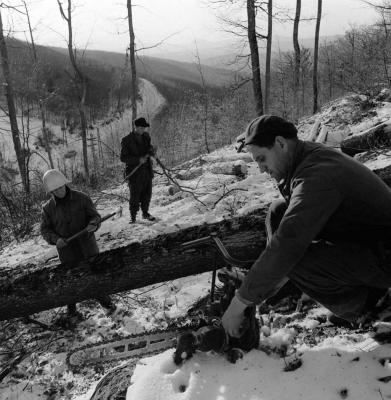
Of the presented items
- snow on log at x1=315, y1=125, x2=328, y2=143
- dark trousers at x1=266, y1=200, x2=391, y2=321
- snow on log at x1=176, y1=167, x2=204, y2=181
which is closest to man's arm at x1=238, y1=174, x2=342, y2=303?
dark trousers at x1=266, y1=200, x2=391, y2=321

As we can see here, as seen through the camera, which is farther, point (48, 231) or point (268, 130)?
point (48, 231)

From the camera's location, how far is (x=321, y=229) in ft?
6.98

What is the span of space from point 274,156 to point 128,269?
2.07 metres

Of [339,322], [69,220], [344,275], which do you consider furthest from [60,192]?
[344,275]

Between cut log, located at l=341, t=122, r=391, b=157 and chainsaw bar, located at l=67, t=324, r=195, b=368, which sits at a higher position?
cut log, located at l=341, t=122, r=391, b=157

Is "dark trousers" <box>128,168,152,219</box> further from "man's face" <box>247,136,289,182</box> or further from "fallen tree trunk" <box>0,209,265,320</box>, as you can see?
"man's face" <box>247,136,289,182</box>

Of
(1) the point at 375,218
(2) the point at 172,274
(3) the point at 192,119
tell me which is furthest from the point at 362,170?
(3) the point at 192,119

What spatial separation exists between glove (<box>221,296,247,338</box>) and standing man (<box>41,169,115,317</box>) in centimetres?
297

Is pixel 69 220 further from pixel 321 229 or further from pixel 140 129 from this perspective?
pixel 321 229

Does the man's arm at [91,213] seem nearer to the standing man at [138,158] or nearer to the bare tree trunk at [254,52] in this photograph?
the standing man at [138,158]

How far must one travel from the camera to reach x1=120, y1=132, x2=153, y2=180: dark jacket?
315 inches

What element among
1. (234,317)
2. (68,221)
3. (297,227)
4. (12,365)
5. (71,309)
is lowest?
(12,365)

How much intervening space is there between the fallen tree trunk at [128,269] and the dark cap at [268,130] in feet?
5.23

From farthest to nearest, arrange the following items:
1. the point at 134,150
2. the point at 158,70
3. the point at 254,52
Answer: the point at 158,70 → the point at 254,52 → the point at 134,150
